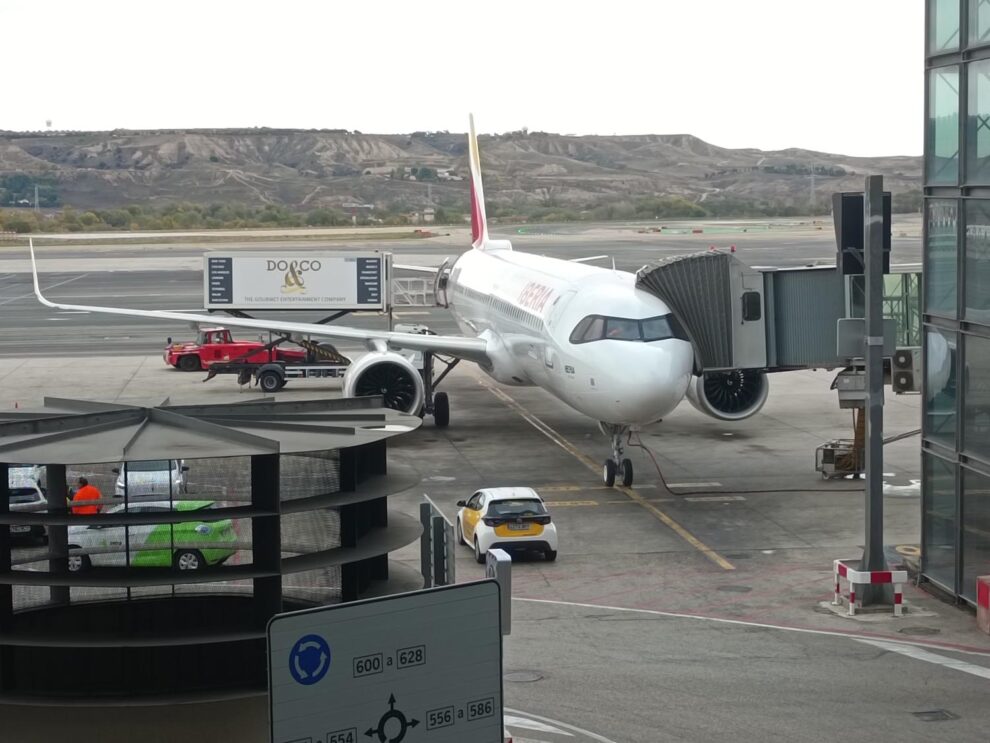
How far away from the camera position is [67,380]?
173 ft

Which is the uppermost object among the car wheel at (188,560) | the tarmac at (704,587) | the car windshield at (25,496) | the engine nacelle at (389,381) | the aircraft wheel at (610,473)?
the car wheel at (188,560)

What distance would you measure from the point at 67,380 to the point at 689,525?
2906 cm

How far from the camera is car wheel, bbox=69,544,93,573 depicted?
13.8m

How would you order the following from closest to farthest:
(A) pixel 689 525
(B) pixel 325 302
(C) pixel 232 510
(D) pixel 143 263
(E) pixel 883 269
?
(C) pixel 232 510, (E) pixel 883 269, (A) pixel 689 525, (B) pixel 325 302, (D) pixel 143 263

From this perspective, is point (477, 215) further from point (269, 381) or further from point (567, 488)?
point (567, 488)

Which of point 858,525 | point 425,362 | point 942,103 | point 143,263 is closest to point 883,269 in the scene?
point 942,103

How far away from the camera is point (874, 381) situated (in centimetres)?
2517

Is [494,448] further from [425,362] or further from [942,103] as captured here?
[942,103]

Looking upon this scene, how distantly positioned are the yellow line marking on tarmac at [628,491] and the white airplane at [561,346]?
1.27m

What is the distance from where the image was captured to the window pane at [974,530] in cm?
2464

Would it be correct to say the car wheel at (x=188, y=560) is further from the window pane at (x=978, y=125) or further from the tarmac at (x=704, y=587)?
the window pane at (x=978, y=125)

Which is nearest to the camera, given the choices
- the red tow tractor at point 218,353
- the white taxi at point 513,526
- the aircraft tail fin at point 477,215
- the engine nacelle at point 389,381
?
the white taxi at point 513,526

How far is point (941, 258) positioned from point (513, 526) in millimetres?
8854

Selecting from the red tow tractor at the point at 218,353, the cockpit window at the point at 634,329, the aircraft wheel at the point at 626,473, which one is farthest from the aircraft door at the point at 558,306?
the red tow tractor at the point at 218,353
